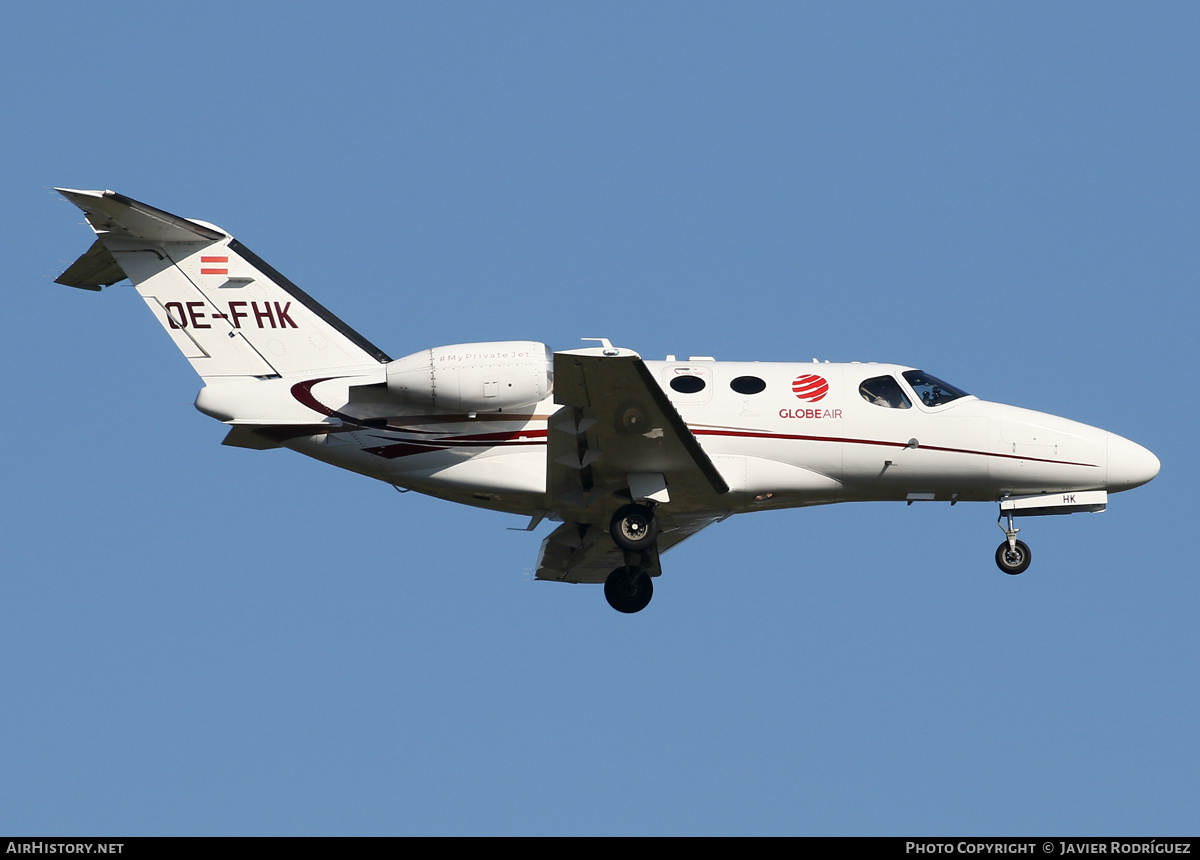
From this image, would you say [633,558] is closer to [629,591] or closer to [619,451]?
[629,591]

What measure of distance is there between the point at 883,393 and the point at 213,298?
30.4 feet

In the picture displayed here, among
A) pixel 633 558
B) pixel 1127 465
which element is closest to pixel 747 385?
pixel 633 558

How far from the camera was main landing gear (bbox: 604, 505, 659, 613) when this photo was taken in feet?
57.2

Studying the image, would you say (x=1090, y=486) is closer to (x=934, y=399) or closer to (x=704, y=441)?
(x=934, y=399)

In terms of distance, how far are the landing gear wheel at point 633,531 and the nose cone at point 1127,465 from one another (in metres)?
6.70

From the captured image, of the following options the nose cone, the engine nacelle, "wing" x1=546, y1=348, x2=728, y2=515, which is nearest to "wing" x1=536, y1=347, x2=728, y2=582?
"wing" x1=546, y1=348, x2=728, y2=515

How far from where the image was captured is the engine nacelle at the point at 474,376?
16.6m

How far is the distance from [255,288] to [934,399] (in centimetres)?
950

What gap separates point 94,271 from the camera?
18016 millimetres

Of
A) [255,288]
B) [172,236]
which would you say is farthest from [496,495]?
[172,236]

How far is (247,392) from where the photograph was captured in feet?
57.5

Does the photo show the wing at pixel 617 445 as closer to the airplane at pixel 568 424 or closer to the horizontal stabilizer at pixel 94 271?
the airplane at pixel 568 424
